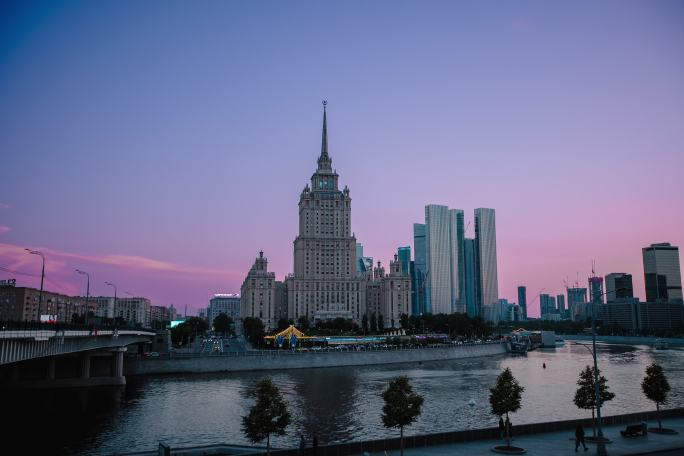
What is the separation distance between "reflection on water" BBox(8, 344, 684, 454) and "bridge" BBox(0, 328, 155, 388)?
4.09 m

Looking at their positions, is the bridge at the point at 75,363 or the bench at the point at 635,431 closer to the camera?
the bench at the point at 635,431

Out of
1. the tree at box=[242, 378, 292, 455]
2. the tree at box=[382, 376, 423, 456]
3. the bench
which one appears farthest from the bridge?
the bench

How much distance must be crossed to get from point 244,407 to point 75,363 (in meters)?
41.5

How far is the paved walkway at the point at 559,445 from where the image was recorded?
3625 centimetres

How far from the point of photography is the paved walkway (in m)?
36.2

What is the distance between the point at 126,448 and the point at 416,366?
95696 mm

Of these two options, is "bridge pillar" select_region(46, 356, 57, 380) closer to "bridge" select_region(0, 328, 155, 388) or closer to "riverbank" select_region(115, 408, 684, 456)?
"bridge" select_region(0, 328, 155, 388)

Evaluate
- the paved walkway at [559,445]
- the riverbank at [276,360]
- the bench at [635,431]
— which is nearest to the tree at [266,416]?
the paved walkway at [559,445]

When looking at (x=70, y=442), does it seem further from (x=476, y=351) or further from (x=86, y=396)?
(x=476, y=351)

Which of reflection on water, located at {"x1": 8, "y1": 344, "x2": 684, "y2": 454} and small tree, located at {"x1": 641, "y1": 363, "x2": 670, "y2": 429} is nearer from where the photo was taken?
small tree, located at {"x1": 641, "y1": 363, "x2": 670, "y2": 429}

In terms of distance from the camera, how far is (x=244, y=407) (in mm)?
71375

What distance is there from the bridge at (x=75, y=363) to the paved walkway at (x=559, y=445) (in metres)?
44.7

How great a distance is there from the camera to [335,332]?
185125 millimetres

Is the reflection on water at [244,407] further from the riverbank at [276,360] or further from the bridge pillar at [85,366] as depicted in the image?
the bridge pillar at [85,366]
